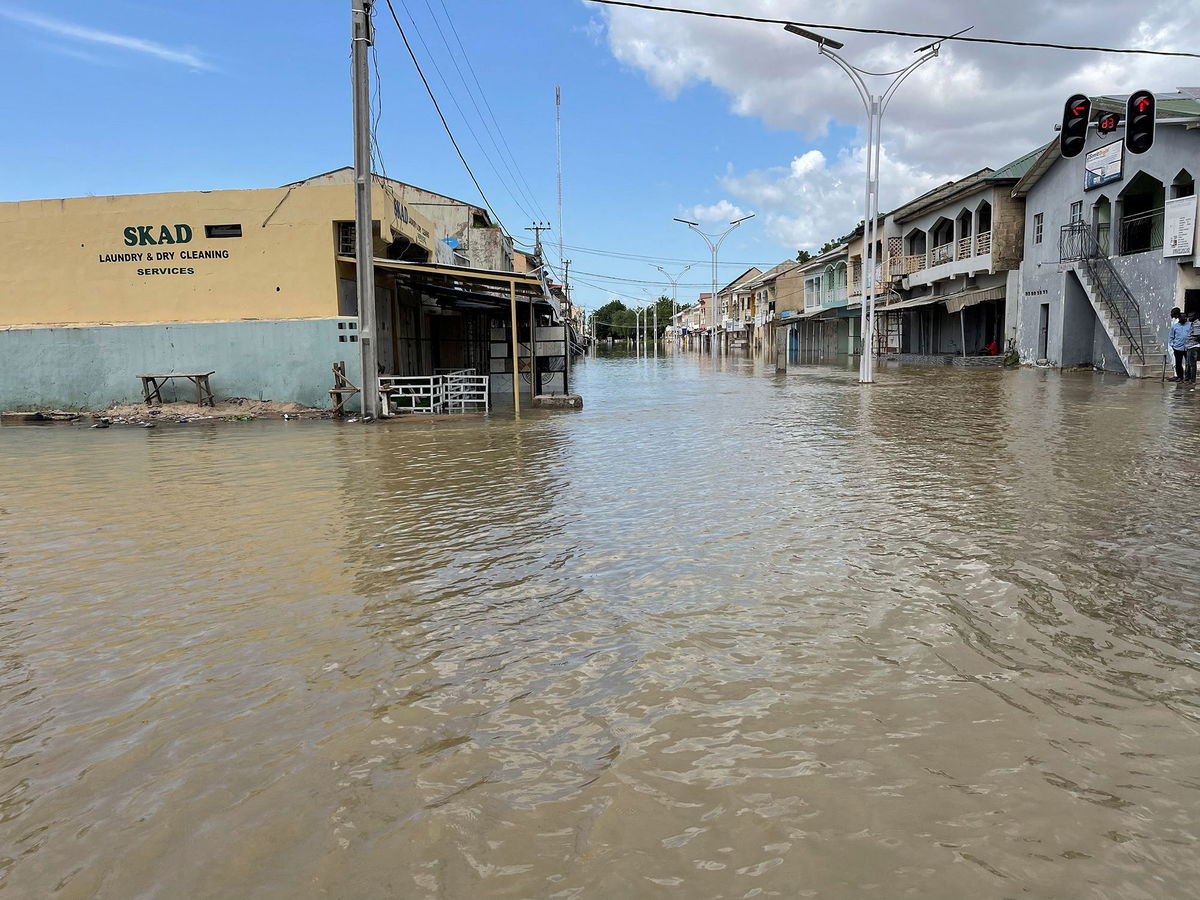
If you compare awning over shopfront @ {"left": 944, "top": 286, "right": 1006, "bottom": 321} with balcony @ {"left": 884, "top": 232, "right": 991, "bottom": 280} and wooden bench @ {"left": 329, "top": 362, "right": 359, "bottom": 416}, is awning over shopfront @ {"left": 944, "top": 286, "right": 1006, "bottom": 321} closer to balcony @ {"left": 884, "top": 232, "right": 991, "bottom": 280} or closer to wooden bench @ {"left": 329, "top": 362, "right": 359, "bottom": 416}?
balcony @ {"left": 884, "top": 232, "right": 991, "bottom": 280}

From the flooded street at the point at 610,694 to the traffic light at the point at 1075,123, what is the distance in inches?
390

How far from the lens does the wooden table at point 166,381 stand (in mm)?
17766

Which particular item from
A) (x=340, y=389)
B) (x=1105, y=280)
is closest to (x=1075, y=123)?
(x=1105, y=280)

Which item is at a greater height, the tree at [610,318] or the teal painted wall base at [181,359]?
the tree at [610,318]

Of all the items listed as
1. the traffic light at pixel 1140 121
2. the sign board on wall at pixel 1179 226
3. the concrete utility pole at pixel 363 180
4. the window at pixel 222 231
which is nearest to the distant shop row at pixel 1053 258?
the sign board on wall at pixel 1179 226

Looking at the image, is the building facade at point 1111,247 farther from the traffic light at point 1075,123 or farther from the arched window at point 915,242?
the arched window at point 915,242

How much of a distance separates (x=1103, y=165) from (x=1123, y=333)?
232 inches

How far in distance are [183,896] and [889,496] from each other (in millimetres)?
6508

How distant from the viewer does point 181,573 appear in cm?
548

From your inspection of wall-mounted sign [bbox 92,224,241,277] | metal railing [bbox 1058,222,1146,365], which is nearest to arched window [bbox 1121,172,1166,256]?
metal railing [bbox 1058,222,1146,365]

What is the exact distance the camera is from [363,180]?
16016 mm

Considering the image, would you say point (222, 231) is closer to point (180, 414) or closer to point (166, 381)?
point (166, 381)

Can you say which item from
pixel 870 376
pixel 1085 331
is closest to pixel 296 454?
pixel 870 376

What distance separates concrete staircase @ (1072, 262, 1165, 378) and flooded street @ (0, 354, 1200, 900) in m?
19.3
